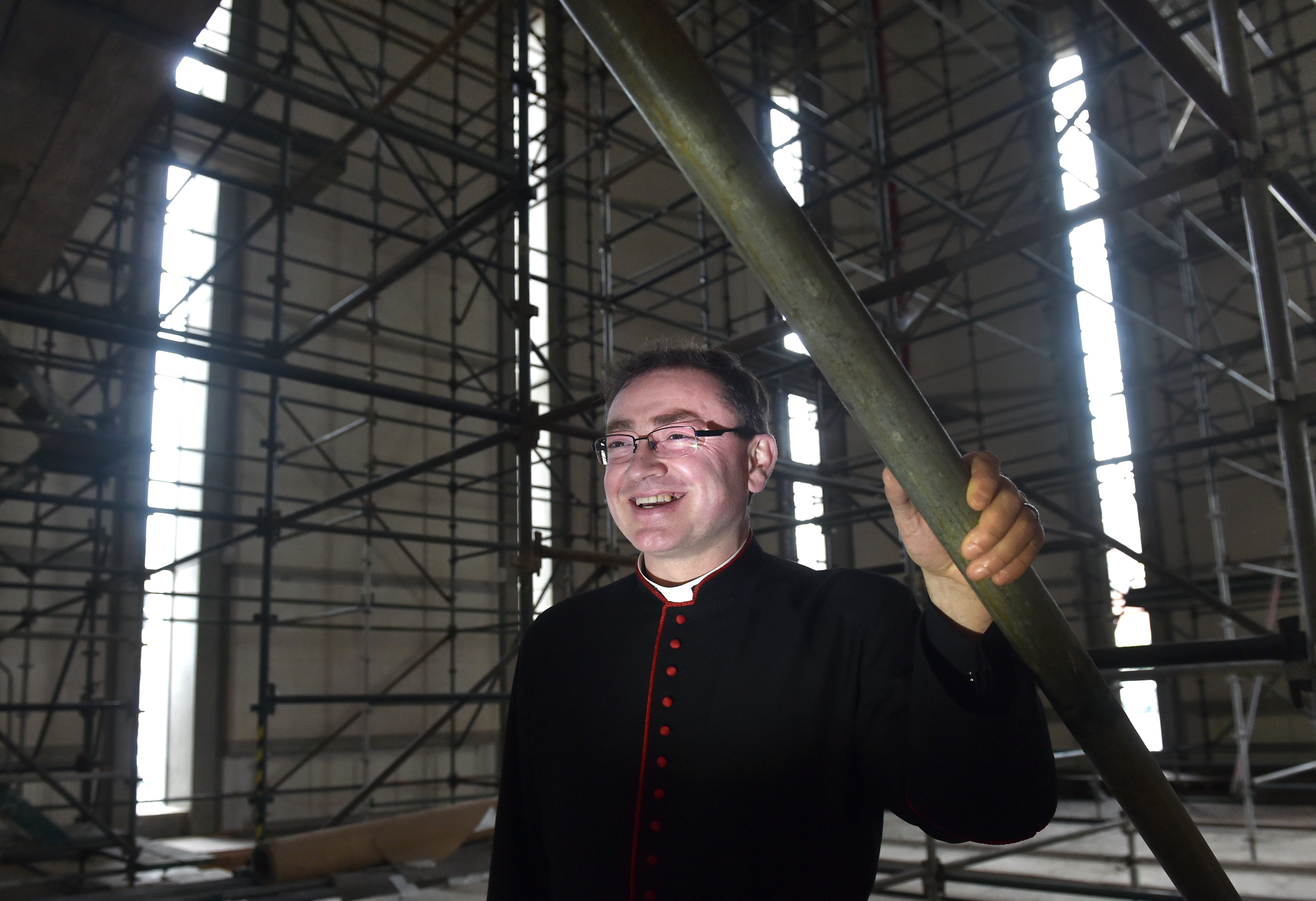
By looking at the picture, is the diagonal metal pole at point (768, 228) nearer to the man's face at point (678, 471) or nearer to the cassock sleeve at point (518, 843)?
the man's face at point (678, 471)

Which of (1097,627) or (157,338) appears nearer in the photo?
(157,338)

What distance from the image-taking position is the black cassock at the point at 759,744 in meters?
1.01

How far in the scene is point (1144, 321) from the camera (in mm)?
8688

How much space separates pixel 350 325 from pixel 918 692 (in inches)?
374

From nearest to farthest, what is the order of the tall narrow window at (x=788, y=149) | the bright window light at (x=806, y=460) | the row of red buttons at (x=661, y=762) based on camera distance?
the row of red buttons at (x=661, y=762), the tall narrow window at (x=788, y=149), the bright window light at (x=806, y=460)

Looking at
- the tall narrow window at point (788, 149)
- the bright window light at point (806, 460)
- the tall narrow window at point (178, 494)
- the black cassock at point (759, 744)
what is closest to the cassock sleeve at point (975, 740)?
the black cassock at point (759, 744)

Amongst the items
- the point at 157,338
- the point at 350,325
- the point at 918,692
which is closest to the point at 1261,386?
the point at 350,325

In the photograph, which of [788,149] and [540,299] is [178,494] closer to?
[540,299]

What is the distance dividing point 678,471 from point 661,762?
376mm

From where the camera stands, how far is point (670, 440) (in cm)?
133

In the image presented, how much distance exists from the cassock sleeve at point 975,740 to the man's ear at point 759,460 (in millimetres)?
382

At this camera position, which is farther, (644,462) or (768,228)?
(644,462)

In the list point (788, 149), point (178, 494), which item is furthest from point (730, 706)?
point (788, 149)

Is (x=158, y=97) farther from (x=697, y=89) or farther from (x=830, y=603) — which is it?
(x=697, y=89)
